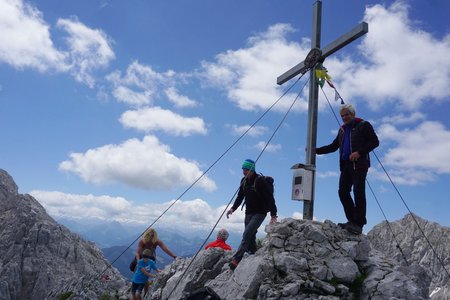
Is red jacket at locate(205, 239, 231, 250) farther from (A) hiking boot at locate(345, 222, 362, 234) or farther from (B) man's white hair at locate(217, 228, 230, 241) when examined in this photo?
(A) hiking boot at locate(345, 222, 362, 234)

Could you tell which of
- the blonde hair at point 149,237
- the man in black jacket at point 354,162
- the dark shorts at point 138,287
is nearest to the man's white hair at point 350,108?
the man in black jacket at point 354,162

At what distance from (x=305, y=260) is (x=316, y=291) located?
30.1 inches

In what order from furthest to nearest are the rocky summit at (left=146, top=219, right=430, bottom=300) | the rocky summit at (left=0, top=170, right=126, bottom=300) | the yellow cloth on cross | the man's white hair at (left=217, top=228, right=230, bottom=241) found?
the rocky summit at (left=0, top=170, right=126, bottom=300) < the man's white hair at (left=217, top=228, right=230, bottom=241) < the yellow cloth on cross < the rocky summit at (left=146, top=219, right=430, bottom=300)

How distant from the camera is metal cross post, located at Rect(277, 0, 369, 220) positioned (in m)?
9.98

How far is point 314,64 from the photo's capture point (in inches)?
435

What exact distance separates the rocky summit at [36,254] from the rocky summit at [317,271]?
→ 56784 mm

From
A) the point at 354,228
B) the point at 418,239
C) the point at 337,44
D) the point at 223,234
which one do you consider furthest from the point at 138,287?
the point at 418,239

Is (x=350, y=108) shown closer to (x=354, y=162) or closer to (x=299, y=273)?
(x=354, y=162)

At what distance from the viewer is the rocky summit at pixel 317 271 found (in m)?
7.55

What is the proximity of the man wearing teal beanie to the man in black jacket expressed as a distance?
185 centimetres

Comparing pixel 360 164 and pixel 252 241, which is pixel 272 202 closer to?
pixel 252 241

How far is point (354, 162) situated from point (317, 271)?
276 cm

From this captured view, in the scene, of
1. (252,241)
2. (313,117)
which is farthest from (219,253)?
(313,117)

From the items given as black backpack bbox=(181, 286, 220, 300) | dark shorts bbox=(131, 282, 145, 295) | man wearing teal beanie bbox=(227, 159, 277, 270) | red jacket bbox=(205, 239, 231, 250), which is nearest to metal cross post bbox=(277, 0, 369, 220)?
man wearing teal beanie bbox=(227, 159, 277, 270)
